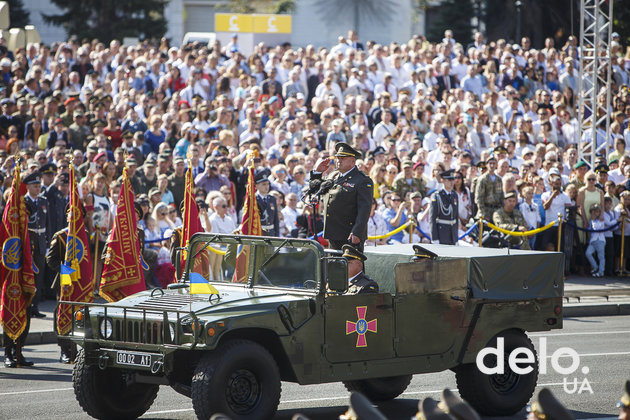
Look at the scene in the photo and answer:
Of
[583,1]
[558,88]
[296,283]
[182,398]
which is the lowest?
[182,398]

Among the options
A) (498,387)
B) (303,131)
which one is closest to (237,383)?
(498,387)

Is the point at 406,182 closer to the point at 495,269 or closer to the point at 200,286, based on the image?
the point at 495,269

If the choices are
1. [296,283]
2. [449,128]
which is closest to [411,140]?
[449,128]

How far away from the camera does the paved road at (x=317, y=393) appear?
10.5 m

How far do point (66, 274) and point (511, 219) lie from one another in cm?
1002

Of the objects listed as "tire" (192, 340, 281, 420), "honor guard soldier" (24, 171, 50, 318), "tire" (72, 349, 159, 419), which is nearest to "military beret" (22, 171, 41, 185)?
"honor guard soldier" (24, 171, 50, 318)

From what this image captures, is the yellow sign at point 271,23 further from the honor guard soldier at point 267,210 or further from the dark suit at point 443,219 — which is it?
the honor guard soldier at point 267,210

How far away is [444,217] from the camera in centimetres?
1975

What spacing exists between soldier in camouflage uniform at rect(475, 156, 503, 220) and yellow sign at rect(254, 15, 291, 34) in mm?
15328

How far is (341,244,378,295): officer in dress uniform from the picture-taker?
10.1 metres

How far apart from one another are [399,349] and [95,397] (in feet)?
9.06

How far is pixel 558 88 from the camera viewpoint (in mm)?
30672

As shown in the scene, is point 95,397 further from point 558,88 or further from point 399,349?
point 558,88

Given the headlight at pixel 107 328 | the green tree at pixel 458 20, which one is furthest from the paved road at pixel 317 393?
the green tree at pixel 458 20
